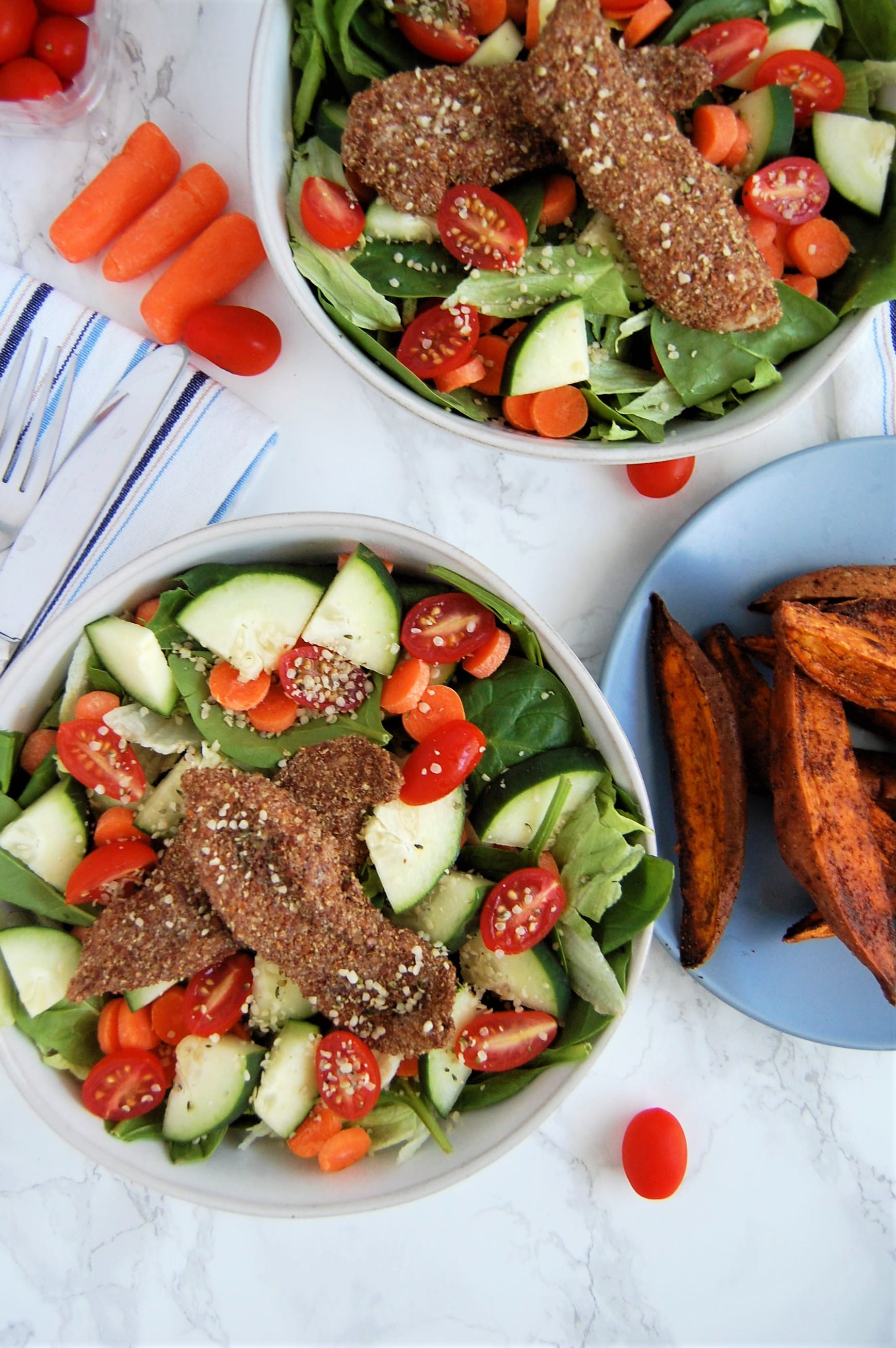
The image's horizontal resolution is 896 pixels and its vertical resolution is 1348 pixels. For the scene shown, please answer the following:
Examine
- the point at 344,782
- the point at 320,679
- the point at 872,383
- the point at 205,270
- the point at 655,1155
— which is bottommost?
the point at 655,1155

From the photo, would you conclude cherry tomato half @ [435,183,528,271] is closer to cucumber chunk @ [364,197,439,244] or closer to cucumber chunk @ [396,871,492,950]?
cucumber chunk @ [364,197,439,244]

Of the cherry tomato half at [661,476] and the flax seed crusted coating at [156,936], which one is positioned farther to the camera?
the cherry tomato half at [661,476]

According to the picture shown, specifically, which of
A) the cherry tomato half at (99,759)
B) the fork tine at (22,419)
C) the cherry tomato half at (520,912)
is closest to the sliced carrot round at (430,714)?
the cherry tomato half at (520,912)

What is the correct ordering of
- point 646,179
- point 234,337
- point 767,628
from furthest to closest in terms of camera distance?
point 767,628 < point 234,337 < point 646,179

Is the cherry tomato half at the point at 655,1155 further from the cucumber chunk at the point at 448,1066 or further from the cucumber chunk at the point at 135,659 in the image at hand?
the cucumber chunk at the point at 135,659

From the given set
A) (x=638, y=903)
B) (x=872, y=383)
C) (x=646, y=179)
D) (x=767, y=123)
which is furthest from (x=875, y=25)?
(x=638, y=903)

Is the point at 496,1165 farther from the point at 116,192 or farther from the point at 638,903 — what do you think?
the point at 116,192

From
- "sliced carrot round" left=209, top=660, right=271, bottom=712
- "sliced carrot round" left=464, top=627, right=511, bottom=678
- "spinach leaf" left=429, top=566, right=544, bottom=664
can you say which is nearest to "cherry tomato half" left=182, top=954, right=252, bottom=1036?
"sliced carrot round" left=209, top=660, right=271, bottom=712

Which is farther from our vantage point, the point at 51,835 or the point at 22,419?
the point at 22,419
